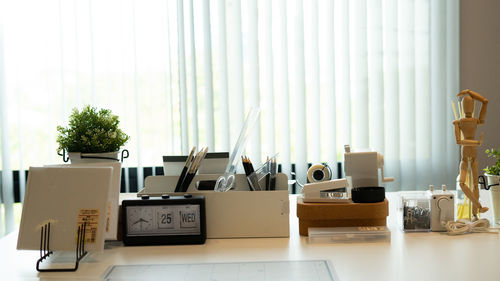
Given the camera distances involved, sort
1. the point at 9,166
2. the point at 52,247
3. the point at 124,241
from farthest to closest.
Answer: the point at 9,166
the point at 124,241
the point at 52,247

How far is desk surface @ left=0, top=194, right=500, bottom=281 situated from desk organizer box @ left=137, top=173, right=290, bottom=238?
3 centimetres

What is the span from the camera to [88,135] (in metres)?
1.61

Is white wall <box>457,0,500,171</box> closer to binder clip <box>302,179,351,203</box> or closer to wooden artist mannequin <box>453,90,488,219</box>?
wooden artist mannequin <box>453,90,488,219</box>

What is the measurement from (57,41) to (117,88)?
44 cm

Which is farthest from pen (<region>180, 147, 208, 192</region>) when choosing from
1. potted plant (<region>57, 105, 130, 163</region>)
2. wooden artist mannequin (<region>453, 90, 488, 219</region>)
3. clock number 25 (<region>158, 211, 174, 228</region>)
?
wooden artist mannequin (<region>453, 90, 488, 219</region>)

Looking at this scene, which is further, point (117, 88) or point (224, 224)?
point (117, 88)

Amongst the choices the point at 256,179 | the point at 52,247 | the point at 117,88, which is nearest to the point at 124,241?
the point at 52,247

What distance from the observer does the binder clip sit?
5.08 ft

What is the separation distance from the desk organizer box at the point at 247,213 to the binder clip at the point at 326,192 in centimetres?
7

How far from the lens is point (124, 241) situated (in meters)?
1.50

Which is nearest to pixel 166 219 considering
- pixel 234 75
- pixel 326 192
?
pixel 326 192

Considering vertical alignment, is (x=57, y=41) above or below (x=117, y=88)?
above

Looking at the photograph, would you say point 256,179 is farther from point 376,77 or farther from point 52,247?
point 376,77

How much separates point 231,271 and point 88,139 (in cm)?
Result: 62
